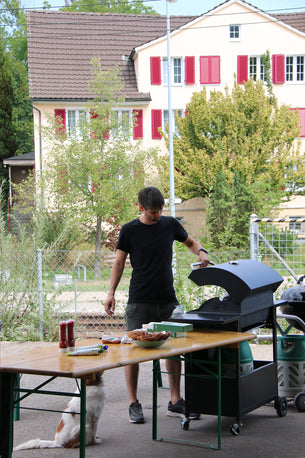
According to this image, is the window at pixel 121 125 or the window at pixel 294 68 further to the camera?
the window at pixel 294 68

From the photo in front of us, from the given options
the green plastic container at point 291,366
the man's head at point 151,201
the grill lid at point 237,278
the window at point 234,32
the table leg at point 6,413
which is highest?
the window at point 234,32

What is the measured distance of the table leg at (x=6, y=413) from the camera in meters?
4.63

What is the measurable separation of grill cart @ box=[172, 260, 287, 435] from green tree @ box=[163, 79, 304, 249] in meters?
25.0

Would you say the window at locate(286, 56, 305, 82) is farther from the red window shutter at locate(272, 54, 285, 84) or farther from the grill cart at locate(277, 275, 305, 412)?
the grill cart at locate(277, 275, 305, 412)

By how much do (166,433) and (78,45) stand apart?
3444 cm

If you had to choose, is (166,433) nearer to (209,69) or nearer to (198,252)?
(198,252)

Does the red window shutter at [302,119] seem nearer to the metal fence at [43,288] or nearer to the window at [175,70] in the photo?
the window at [175,70]

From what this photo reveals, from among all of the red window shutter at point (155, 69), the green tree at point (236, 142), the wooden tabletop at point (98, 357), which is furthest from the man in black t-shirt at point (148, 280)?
the red window shutter at point (155, 69)

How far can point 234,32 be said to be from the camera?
36250 millimetres

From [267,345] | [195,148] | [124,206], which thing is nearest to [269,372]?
[267,345]

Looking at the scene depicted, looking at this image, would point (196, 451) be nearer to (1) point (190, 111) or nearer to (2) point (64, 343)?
(2) point (64, 343)

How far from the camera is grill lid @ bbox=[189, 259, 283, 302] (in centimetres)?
596

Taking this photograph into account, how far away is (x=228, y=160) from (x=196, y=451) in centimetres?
2765

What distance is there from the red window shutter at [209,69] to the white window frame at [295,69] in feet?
12.1
